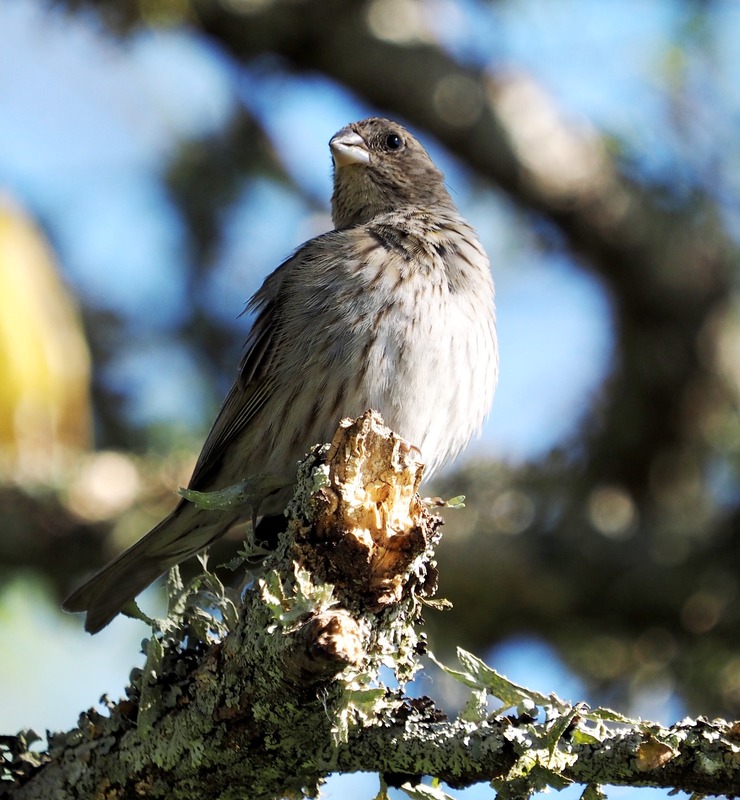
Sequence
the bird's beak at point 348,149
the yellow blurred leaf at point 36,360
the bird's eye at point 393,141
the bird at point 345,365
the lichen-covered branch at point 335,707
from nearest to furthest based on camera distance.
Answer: the lichen-covered branch at point 335,707 → the bird at point 345,365 → the bird's beak at point 348,149 → the bird's eye at point 393,141 → the yellow blurred leaf at point 36,360

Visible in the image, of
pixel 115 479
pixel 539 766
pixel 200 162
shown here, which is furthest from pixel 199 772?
pixel 200 162

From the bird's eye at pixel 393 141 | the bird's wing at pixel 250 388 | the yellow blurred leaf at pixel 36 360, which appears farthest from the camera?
the yellow blurred leaf at pixel 36 360

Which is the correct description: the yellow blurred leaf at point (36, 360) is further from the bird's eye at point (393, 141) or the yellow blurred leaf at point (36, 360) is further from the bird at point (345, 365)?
the bird's eye at point (393, 141)

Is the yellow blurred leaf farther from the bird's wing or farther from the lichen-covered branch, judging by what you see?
the lichen-covered branch

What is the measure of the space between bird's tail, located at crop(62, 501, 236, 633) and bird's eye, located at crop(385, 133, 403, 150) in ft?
7.16

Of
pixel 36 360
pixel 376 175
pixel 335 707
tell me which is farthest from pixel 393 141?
pixel 335 707

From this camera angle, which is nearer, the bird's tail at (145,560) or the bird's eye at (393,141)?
Result: the bird's tail at (145,560)

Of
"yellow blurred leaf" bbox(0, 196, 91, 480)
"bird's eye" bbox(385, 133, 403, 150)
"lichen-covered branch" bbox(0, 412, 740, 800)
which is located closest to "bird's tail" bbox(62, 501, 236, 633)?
"lichen-covered branch" bbox(0, 412, 740, 800)

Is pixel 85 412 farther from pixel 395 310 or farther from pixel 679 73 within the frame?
pixel 679 73

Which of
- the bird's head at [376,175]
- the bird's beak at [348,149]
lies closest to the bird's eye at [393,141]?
the bird's head at [376,175]

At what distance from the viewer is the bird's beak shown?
5.45 metres

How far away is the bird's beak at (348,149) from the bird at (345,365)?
569mm

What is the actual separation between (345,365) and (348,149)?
1.68 meters

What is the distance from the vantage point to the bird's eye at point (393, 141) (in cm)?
570
